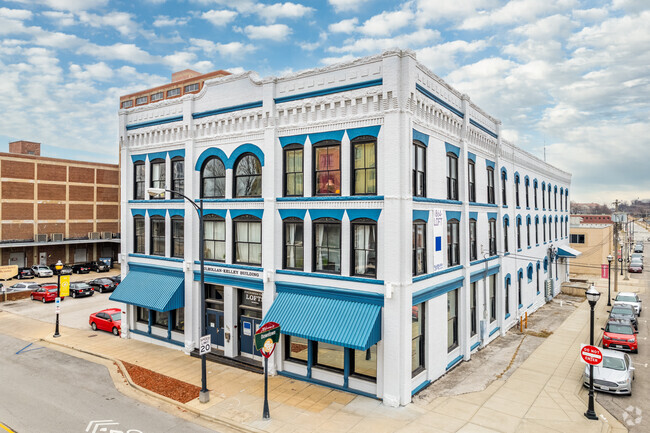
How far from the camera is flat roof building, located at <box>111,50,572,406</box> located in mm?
15094

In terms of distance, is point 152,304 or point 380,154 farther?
point 152,304

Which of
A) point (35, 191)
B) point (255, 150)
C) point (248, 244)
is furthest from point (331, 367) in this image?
point (35, 191)

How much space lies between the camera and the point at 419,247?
1645 cm

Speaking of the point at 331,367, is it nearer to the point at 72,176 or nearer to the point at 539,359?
the point at 539,359

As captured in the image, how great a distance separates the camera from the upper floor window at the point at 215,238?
20.2 metres

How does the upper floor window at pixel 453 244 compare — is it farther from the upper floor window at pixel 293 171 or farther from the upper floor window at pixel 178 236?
the upper floor window at pixel 178 236

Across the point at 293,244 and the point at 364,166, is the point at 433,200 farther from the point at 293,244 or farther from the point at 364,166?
the point at 293,244

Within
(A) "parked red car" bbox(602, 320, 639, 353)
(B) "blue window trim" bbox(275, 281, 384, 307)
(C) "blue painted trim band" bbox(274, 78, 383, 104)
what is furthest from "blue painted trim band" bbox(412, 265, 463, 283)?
(A) "parked red car" bbox(602, 320, 639, 353)

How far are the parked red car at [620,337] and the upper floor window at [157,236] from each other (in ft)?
80.4

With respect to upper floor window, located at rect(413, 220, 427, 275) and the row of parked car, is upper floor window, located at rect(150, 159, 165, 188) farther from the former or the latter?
the row of parked car

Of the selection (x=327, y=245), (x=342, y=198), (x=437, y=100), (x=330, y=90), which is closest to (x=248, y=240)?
(x=327, y=245)

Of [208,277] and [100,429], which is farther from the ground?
[208,277]

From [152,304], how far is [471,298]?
16.6 metres

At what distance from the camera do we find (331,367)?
16.4m
